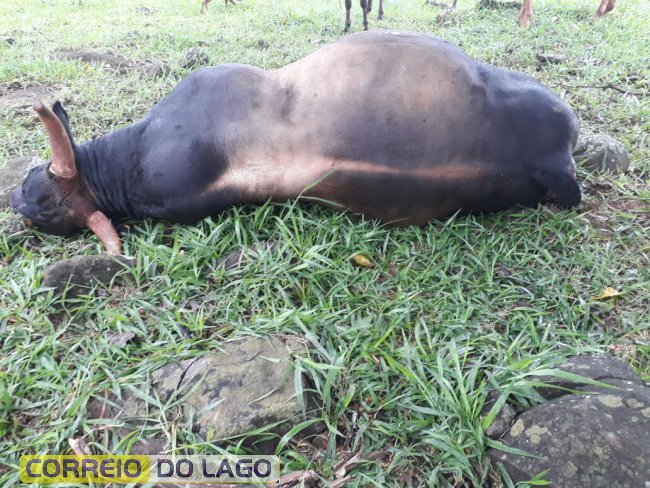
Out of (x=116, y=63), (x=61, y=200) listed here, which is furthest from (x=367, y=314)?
(x=116, y=63)

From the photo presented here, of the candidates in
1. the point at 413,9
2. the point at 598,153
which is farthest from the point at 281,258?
the point at 413,9

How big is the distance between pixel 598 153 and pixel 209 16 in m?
6.84

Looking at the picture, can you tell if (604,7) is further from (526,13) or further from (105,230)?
(105,230)

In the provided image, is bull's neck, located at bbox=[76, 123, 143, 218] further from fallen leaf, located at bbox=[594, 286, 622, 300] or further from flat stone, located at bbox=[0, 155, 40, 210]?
fallen leaf, located at bbox=[594, 286, 622, 300]

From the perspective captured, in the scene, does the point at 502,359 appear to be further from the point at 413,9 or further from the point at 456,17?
the point at 413,9

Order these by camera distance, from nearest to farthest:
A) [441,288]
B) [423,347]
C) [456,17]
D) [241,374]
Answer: [241,374], [423,347], [441,288], [456,17]

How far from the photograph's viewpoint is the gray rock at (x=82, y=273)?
255cm

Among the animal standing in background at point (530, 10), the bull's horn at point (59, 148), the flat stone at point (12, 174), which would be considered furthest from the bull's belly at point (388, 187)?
the animal standing in background at point (530, 10)

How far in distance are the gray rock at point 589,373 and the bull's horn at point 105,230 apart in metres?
2.21

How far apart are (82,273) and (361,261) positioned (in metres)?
1.40

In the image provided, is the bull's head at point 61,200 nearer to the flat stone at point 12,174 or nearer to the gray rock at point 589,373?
the flat stone at point 12,174

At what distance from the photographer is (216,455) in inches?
72.7

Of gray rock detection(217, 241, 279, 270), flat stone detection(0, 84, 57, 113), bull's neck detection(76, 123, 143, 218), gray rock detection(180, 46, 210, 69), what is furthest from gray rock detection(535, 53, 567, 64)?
flat stone detection(0, 84, 57, 113)

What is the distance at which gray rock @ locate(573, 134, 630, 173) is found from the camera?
336 centimetres
